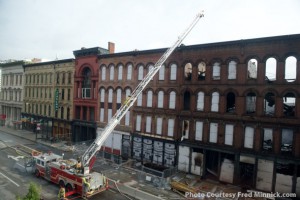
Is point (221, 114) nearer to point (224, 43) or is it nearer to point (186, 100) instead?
point (186, 100)

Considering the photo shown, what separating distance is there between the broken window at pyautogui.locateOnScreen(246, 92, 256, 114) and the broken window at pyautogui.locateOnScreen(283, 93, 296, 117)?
2631mm

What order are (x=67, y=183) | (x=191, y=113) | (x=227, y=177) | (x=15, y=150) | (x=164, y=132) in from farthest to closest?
(x=15, y=150) < (x=164, y=132) < (x=191, y=113) < (x=227, y=177) < (x=67, y=183)

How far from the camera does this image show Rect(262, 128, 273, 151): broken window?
22.7m

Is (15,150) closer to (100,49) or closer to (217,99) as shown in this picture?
(100,49)

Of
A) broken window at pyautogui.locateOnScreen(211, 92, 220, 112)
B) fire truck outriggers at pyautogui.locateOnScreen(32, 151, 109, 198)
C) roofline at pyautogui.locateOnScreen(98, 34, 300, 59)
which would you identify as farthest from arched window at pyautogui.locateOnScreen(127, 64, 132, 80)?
fire truck outriggers at pyautogui.locateOnScreen(32, 151, 109, 198)

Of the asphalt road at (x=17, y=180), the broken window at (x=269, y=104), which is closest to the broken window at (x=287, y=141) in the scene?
the broken window at (x=269, y=104)

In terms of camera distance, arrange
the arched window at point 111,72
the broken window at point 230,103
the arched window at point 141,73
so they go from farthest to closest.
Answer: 1. the arched window at point 111,72
2. the arched window at point 141,73
3. the broken window at point 230,103

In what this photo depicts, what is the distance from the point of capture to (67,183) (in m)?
20.7

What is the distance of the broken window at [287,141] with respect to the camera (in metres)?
21.7

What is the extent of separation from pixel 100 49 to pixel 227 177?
84.8 feet

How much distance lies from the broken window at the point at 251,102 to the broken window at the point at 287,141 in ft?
10.9

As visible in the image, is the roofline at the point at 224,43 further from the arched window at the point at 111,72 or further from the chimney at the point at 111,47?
the chimney at the point at 111,47

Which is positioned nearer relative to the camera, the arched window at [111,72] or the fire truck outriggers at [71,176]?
the fire truck outriggers at [71,176]

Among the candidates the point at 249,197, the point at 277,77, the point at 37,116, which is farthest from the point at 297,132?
the point at 37,116
